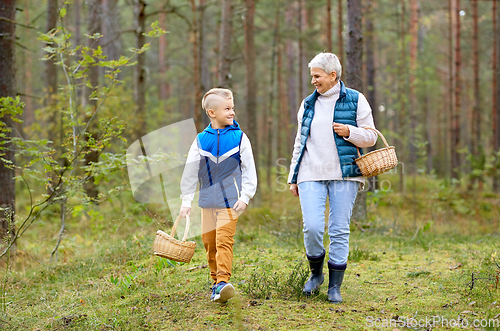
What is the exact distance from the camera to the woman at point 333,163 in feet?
11.0

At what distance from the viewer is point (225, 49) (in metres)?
8.88

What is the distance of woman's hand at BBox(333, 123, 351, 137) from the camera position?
3273 millimetres

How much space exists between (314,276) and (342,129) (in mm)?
1386

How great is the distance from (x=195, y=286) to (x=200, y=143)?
1.48m

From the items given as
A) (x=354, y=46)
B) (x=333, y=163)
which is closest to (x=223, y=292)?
(x=333, y=163)

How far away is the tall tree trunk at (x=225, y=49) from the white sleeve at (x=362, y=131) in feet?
18.1

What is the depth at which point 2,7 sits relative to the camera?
5578 millimetres

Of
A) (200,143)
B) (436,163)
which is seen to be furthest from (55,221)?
(436,163)

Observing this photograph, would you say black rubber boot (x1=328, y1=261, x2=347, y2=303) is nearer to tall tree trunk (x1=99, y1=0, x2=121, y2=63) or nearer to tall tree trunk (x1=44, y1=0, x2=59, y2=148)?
tall tree trunk (x1=99, y1=0, x2=121, y2=63)

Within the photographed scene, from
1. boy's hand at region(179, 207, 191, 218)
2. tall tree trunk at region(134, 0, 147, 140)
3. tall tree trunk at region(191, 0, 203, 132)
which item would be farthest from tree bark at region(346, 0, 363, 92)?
tall tree trunk at region(134, 0, 147, 140)

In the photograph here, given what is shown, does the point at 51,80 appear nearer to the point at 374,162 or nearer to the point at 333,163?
the point at 333,163

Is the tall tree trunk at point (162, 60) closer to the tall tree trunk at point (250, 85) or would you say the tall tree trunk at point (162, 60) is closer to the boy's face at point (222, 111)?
the tall tree trunk at point (250, 85)

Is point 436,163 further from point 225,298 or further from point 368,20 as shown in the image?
point 225,298

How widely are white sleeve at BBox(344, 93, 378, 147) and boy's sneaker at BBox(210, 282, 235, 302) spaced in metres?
1.56
